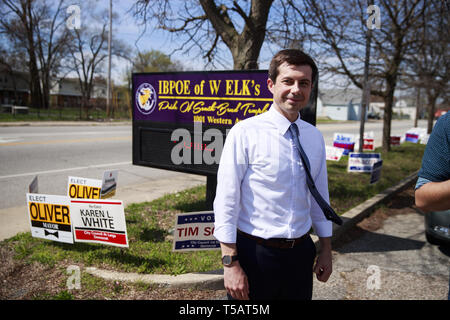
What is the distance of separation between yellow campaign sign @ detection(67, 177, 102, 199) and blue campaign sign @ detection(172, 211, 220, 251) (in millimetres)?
1323

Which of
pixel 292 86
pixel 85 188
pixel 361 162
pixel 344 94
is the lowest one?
pixel 361 162

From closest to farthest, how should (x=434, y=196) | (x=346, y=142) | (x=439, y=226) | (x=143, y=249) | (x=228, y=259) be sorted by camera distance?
(x=434, y=196), (x=228, y=259), (x=143, y=249), (x=439, y=226), (x=346, y=142)

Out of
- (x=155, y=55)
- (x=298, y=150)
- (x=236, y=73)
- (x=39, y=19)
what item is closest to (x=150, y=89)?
(x=236, y=73)

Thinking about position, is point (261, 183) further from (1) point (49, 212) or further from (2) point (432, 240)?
(2) point (432, 240)

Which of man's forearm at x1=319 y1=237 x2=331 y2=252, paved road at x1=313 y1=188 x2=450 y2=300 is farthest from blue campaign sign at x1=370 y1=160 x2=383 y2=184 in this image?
man's forearm at x1=319 y1=237 x2=331 y2=252

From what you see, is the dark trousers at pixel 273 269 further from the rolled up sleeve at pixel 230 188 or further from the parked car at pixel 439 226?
the parked car at pixel 439 226

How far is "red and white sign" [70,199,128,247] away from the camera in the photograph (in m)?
3.46

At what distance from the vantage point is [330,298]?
3354 mm

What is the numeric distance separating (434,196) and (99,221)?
10.0 ft

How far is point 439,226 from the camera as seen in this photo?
4.55 meters

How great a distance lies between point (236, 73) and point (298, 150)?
94.3 inches

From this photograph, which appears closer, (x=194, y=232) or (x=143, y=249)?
(x=194, y=232)

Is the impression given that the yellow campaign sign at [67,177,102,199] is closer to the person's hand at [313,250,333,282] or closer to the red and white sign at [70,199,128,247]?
the red and white sign at [70,199,128,247]

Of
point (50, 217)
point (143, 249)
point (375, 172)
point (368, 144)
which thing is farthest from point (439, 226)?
point (368, 144)
